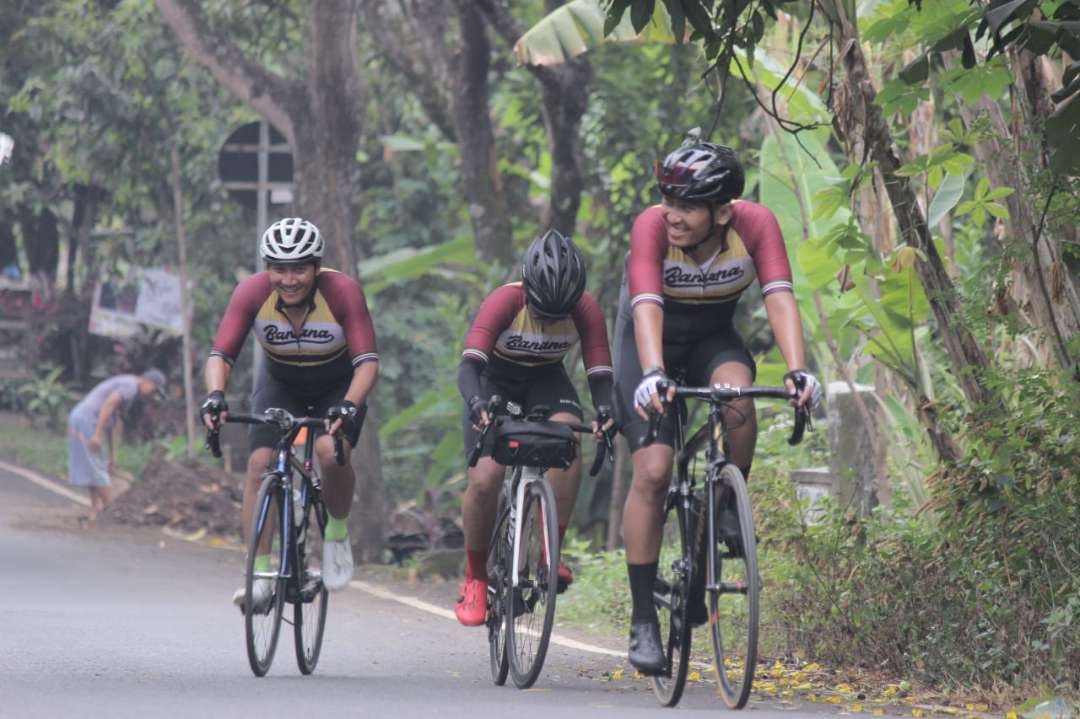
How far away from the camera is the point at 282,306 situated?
9.46 meters

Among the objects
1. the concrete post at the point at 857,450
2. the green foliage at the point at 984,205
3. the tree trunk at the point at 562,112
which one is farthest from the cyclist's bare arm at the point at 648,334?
the tree trunk at the point at 562,112

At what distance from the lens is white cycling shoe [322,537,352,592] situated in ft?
31.7

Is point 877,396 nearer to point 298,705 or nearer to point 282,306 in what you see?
point 282,306

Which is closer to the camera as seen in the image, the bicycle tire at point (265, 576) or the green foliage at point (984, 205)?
the bicycle tire at point (265, 576)

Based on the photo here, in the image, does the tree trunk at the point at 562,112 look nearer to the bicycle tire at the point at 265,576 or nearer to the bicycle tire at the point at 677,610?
the bicycle tire at the point at 265,576

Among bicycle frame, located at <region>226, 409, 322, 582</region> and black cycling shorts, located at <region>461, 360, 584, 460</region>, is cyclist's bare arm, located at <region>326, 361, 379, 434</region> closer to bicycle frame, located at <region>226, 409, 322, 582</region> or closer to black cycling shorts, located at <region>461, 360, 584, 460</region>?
bicycle frame, located at <region>226, 409, 322, 582</region>

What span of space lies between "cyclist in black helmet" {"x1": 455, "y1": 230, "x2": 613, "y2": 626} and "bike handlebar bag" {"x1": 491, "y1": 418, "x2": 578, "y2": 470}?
0.12 m

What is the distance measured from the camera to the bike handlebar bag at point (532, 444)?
842 cm

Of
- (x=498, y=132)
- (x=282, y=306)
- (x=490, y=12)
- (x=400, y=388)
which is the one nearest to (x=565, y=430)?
(x=282, y=306)

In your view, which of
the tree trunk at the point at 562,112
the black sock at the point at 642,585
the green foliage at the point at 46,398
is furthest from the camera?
the green foliage at the point at 46,398

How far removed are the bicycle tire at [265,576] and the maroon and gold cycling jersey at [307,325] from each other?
0.69m

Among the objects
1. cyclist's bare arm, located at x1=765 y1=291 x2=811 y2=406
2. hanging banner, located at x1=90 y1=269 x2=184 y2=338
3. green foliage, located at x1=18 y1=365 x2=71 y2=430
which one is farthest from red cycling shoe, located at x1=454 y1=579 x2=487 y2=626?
green foliage, located at x1=18 y1=365 x2=71 y2=430

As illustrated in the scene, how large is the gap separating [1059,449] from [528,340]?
240 centimetres

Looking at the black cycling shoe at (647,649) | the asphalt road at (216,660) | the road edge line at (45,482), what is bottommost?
the asphalt road at (216,660)
